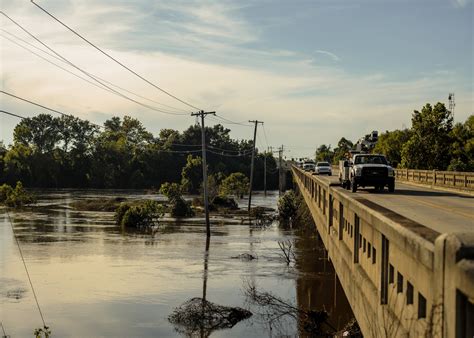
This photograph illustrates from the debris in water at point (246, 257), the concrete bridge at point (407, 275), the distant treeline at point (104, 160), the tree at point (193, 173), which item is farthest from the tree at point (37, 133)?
the concrete bridge at point (407, 275)

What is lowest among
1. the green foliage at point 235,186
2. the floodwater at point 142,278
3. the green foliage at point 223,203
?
the floodwater at point 142,278

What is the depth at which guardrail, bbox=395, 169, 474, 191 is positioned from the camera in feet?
124

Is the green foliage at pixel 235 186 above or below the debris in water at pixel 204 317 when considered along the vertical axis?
above

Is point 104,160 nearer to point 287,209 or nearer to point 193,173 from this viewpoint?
point 193,173

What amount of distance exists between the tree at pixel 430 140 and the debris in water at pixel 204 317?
137 feet

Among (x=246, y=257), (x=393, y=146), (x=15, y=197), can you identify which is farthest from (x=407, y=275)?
(x=393, y=146)

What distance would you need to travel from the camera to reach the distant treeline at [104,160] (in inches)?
6220

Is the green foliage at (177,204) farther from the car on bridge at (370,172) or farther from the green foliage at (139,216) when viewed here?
the car on bridge at (370,172)

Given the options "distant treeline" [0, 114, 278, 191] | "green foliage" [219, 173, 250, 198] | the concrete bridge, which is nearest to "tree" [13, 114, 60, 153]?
"distant treeline" [0, 114, 278, 191]

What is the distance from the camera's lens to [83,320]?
79.5 ft

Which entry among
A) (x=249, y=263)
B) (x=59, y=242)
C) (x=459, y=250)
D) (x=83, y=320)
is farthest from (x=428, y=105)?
(x=459, y=250)

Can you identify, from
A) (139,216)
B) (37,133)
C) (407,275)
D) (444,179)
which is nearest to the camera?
(407,275)

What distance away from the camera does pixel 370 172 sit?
33.3 m

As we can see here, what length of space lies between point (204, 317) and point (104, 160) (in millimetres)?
145443
